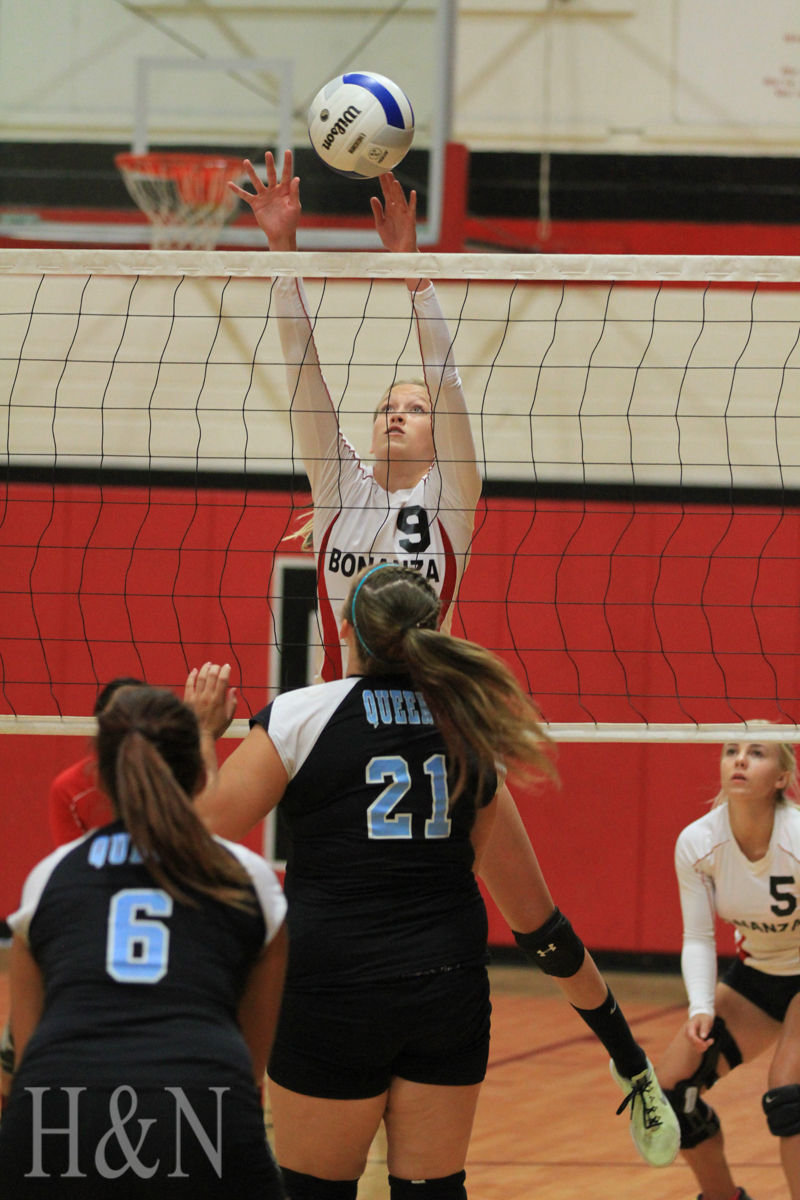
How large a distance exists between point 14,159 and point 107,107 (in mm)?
739

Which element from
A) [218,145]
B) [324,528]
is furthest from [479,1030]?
[218,145]

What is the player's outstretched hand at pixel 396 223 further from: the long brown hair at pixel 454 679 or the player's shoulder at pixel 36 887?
the player's shoulder at pixel 36 887

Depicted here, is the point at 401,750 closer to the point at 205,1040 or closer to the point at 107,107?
the point at 205,1040

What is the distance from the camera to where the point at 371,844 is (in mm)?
2617

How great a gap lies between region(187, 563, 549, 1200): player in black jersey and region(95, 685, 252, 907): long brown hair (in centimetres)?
46

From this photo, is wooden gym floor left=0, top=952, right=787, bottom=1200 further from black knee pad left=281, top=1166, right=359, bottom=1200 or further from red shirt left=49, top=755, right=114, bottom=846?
black knee pad left=281, top=1166, right=359, bottom=1200

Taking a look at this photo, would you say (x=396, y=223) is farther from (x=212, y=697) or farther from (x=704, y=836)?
(x=704, y=836)

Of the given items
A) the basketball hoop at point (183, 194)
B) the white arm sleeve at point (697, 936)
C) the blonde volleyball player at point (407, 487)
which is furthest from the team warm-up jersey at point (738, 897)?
the basketball hoop at point (183, 194)

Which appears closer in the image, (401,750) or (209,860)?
(209,860)

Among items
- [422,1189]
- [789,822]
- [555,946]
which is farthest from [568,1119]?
[422,1189]

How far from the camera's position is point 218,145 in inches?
372

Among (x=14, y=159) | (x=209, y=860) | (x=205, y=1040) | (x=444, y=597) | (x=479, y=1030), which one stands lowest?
(x=479, y=1030)

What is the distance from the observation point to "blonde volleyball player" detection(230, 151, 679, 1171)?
3730mm

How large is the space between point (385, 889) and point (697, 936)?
2305mm
